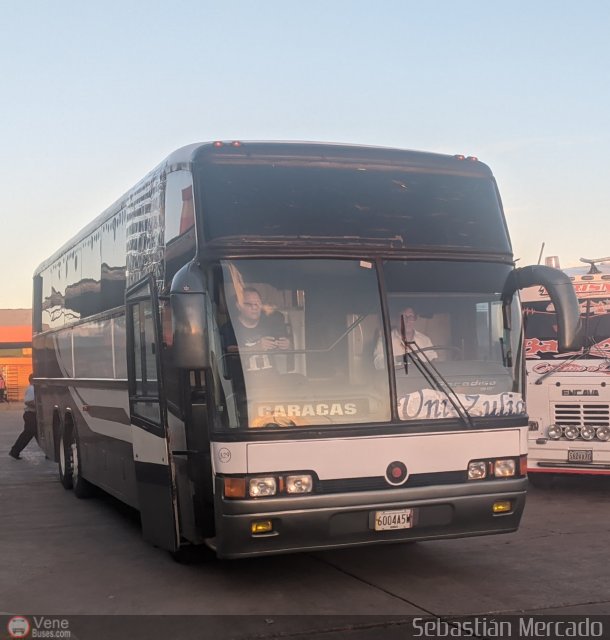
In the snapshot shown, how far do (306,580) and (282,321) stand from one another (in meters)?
2.22

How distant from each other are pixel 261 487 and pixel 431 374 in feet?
5.14

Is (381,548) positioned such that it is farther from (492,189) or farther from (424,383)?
(492,189)

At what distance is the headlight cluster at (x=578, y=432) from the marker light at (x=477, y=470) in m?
4.80

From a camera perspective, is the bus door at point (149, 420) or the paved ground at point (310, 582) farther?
the bus door at point (149, 420)

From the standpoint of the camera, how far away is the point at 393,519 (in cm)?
→ 740

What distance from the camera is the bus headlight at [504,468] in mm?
7793

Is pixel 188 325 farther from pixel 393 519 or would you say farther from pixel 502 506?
pixel 502 506

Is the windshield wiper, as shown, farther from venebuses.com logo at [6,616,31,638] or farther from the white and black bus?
venebuses.com logo at [6,616,31,638]

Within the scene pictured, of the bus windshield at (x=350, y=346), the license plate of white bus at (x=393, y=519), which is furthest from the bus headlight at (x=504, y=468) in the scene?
the license plate of white bus at (x=393, y=519)

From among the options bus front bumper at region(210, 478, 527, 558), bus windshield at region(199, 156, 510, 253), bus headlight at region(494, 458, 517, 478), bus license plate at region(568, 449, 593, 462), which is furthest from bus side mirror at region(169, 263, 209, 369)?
bus license plate at region(568, 449, 593, 462)

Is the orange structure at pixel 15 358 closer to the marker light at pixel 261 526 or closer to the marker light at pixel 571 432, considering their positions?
the marker light at pixel 571 432

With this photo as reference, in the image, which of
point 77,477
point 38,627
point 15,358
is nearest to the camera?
point 38,627

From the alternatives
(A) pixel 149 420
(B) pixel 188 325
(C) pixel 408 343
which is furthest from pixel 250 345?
(A) pixel 149 420

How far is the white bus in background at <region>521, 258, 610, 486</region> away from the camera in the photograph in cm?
1205
